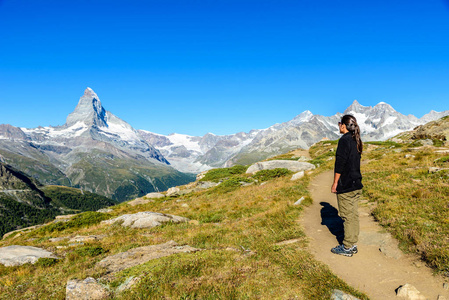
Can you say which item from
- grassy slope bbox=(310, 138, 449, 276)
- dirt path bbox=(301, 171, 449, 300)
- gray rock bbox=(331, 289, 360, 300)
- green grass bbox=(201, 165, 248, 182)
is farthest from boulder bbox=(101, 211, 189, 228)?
green grass bbox=(201, 165, 248, 182)

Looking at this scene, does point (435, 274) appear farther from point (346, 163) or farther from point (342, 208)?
point (346, 163)

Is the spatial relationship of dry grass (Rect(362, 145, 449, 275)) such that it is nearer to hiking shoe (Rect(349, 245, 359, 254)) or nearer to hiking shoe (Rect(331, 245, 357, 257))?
hiking shoe (Rect(349, 245, 359, 254))

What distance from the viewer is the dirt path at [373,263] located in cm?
634

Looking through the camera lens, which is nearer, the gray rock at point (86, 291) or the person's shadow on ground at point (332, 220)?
the gray rock at point (86, 291)

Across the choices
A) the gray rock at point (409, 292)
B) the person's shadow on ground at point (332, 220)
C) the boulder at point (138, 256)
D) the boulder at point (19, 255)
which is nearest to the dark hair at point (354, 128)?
the person's shadow on ground at point (332, 220)

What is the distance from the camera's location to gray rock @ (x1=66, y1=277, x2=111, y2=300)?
646 centimetres

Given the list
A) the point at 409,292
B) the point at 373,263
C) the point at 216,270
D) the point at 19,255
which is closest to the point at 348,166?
the point at 373,263

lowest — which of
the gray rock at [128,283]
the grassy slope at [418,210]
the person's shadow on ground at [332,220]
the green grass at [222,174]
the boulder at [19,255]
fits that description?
the boulder at [19,255]

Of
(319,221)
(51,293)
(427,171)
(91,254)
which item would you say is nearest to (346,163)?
(319,221)

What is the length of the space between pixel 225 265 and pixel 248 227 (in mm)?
5303

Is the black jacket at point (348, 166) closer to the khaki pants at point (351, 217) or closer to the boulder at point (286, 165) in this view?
the khaki pants at point (351, 217)

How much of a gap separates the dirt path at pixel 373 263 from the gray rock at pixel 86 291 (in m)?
7.47

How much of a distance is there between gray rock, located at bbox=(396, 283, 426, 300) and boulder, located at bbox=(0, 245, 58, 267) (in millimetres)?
14097

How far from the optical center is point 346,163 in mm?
8828
